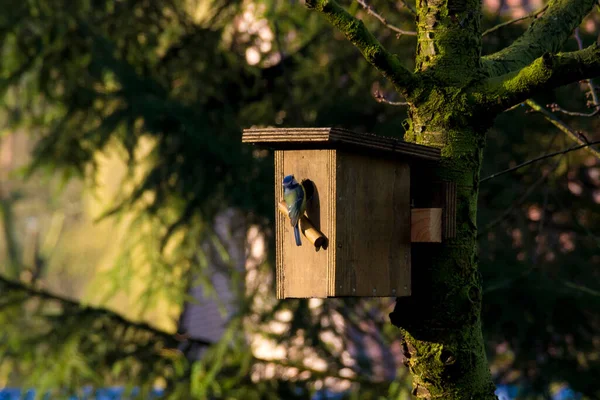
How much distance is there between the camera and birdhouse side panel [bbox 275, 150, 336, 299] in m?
2.66

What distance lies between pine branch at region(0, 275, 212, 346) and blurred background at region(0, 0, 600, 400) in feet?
0.05

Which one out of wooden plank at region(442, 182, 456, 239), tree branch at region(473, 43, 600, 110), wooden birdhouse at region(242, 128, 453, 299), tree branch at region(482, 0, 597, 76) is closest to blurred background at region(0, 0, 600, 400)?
tree branch at region(482, 0, 597, 76)

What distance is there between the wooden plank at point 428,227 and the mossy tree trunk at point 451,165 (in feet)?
0.18

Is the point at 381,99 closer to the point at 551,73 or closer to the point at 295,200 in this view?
the point at 295,200

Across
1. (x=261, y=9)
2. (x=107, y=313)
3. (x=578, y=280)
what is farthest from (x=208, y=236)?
(x=578, y=280)

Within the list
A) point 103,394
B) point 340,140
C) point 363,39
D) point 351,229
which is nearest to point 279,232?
point 351,229

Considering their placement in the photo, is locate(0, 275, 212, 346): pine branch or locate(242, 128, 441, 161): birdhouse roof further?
locate(0, 275, 212, 346): pine branch

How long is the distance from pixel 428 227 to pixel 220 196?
3.24 meters

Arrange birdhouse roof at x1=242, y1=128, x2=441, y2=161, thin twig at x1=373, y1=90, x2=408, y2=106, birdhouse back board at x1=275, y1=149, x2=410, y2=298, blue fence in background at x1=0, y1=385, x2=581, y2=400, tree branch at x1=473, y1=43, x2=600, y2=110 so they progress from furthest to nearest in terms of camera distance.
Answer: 1. blue fence in background at x1=0, y1=385, x2=581, y2=400
2. thin twig at x1=373, y1=90, x2=408, y2=106
3. birdhouse back board at x1=275, y1=149, x2=410, y2=298
4. birdhouse roof at x1=242, y1=128, x2=441, y2=161
5. tree branch at x1=473, y1=43, x2=600, y2=110

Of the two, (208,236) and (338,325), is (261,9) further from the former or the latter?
(338,325)

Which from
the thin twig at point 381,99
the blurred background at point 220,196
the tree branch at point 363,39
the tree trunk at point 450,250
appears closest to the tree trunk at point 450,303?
the tree trunk at point 450,250

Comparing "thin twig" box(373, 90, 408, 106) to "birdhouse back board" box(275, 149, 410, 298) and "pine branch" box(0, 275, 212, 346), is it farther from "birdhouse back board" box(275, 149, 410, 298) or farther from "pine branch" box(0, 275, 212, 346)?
"pine branch" box(0, 275, 212, 346)

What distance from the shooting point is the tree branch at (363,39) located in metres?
2.40

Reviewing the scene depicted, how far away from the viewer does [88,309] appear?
254 inches
